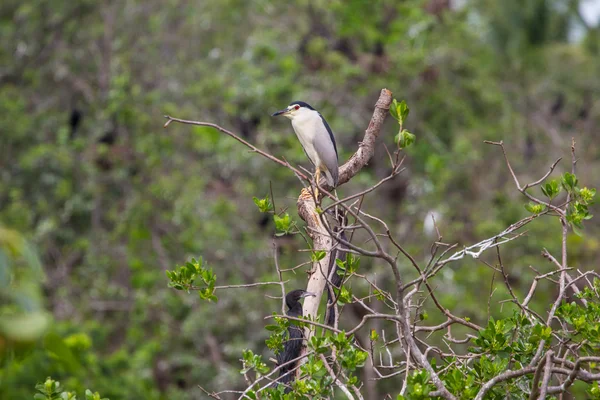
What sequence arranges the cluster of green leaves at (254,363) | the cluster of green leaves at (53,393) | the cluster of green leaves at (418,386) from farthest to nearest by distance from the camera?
the cluster of green leaves at (254,363), the cluster of green leaves at (53,393), the cluster of green leaves at (418,386)

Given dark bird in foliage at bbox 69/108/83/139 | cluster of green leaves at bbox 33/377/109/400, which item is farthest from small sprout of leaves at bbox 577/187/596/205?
dark bird in foliage at bbox 69/108/83/139

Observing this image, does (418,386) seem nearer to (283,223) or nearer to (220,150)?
(283,223)

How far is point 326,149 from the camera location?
13.9ft

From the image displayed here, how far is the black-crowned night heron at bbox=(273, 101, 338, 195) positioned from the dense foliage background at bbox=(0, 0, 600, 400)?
3.78m

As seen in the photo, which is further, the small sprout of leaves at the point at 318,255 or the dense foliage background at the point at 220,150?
the dense foliage background at the point at 220,150

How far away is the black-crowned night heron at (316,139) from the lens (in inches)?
165

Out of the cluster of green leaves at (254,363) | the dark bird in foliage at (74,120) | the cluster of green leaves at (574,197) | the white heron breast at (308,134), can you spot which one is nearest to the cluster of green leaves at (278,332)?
the cluster of green leaves at (254,363)

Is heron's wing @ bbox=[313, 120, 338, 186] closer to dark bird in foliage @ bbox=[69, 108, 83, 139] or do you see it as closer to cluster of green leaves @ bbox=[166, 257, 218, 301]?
cluster of green leaves @ bbox=[166, 257, 218, 301]

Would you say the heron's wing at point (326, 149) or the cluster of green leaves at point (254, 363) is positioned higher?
the cluster of green leaves at point (254, 363)

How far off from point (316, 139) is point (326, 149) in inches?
4.4

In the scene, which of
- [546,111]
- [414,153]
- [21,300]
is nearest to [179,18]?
[414,153]

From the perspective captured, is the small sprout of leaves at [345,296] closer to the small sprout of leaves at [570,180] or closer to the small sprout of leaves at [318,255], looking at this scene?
the small sprout of leaves at [318,255]

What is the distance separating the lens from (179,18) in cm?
1265

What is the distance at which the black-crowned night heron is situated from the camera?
4.20 meters
